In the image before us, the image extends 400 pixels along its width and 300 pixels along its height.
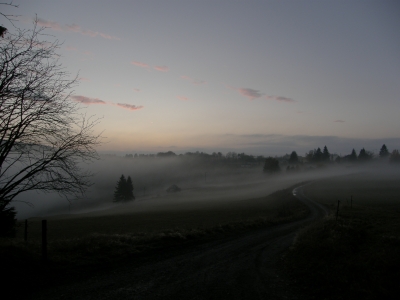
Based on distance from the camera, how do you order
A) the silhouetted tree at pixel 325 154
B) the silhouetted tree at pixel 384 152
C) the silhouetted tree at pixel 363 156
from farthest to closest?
1. the silhouetted tree at pixel 384 152
2. the silhouetted tree at pixel 325 154
3. the silhouetted tree at pixel 363 156

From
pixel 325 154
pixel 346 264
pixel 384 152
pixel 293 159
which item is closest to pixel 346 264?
pixel 346 264

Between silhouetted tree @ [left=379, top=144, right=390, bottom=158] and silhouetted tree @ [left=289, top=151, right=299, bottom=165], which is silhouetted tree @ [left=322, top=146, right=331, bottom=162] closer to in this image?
silhouetted tree @ [left=289, top=151, right=299, bottom=165]

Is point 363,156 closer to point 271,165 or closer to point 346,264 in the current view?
point 271,165

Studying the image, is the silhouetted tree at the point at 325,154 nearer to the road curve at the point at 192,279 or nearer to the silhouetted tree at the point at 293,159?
the silhouetted tree at the point at 293,159

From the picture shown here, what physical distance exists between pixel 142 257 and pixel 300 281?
6.05 m

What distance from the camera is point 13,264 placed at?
7.91m

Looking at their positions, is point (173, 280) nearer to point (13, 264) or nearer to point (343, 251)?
point (13, 264)

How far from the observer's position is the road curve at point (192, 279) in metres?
6.79

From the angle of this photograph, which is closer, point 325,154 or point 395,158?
point 395,158

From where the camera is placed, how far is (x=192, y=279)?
798 cm

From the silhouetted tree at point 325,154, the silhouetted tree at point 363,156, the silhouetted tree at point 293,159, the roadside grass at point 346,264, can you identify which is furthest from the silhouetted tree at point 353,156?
the roadside grass at point 346,264

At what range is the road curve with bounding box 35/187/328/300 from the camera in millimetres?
6793

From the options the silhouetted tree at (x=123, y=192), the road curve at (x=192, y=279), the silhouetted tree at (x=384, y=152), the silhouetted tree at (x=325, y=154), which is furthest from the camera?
the silhouetted tree at (x=384, y=152)

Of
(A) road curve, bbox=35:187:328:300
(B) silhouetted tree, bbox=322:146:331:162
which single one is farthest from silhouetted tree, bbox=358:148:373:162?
(A) road curve, bbox=35:187:328:300
